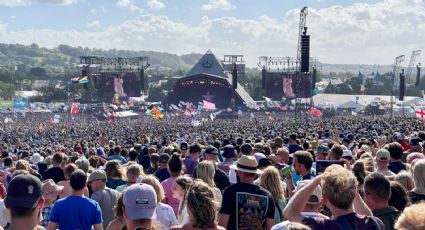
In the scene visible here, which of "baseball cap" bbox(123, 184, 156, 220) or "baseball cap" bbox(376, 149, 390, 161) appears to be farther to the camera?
"baseball cap" bbox(376, 149, 390, 161)

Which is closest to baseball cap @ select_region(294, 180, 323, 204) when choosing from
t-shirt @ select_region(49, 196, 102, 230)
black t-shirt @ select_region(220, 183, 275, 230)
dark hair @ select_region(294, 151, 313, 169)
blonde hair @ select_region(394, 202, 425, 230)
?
black t-shirt @ select_region(220, 183, 275, 230)

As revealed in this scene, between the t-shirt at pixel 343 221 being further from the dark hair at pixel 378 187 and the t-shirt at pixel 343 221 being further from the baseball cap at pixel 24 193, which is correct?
the baseball cap at pixel 24 193

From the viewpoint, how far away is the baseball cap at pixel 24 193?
14.1 ft

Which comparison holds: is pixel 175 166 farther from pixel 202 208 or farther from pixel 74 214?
pixel 202 208

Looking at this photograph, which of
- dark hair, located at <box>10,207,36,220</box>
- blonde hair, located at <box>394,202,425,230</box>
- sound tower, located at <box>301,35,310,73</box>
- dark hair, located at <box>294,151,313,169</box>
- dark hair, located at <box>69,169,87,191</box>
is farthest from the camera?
sound tower, located at <box>301,35,310,73</box>

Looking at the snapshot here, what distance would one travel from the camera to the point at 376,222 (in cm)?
474

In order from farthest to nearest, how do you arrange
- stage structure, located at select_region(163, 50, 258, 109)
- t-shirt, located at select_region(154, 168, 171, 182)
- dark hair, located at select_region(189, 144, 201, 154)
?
stage structure, located at select_region(163, 50, 258, 109) < dark hair, located at select_region(189, 144, 201, 154) < t-shirt, located at select_region(154, 168, 171, 182)

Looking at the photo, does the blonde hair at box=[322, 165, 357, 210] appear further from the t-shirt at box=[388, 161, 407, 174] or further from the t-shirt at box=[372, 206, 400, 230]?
the t-shirt at box=[388, 161, 407, 174]

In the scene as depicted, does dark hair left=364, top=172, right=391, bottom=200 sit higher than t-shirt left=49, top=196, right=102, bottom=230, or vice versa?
dark hair left=364, top=172, right=391, bottom=200

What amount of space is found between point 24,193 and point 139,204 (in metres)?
0.96

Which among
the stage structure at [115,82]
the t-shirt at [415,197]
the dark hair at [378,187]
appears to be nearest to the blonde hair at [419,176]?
the t-shirt at [415,197]

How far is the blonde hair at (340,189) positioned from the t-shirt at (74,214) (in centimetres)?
228

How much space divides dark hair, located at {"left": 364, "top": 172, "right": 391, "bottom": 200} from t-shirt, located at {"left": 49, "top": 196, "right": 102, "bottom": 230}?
236cm

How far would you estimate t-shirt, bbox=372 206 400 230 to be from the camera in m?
5.23
